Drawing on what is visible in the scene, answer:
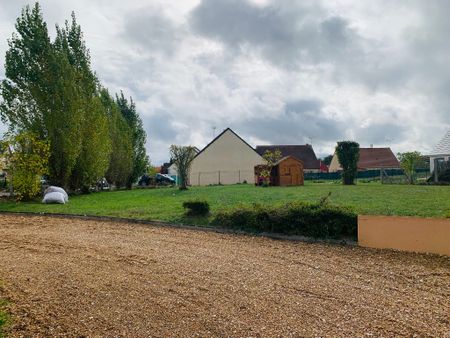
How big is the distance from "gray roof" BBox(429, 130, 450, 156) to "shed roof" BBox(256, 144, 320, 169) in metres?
30.2

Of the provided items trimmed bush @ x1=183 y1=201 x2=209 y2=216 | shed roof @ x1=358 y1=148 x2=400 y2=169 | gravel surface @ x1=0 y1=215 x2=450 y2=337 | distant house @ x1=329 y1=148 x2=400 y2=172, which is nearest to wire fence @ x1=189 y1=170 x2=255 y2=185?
distant house @ x1=329 y1=148 x2=400 y2=172

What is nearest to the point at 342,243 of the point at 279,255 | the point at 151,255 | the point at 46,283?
the point at 279,255

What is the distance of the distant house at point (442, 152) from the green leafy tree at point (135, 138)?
26069 millimetres

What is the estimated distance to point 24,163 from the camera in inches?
814

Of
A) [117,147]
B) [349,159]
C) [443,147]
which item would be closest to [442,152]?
[443,147]

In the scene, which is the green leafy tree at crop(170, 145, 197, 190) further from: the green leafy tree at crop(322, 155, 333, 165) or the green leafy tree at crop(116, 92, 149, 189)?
the green leafy tree at crop(322, 155, 333, 165)

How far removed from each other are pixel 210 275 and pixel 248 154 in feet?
144

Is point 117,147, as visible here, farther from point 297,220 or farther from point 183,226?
point 297,220

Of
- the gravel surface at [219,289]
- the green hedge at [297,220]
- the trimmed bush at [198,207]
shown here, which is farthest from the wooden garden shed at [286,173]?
the gravel surface at [219,289]

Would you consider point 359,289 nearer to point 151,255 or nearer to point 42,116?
point 151,255

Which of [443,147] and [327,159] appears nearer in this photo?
[443,147]

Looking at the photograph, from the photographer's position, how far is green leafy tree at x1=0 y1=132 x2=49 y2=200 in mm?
20500

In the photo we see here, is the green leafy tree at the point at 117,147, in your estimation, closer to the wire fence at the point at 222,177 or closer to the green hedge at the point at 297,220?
the wire fence at the point at 222,177

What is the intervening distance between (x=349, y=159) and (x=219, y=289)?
92.4 ft
